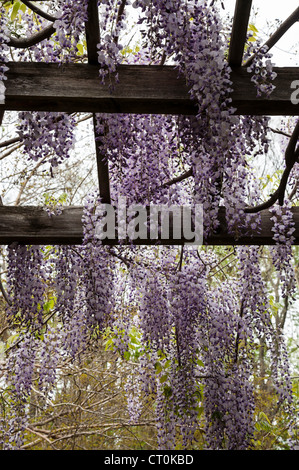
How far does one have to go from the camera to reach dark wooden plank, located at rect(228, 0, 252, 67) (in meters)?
1.62

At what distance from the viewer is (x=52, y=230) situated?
278 cm

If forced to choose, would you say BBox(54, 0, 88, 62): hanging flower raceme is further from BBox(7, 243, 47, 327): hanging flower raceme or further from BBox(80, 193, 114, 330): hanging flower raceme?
BBox(7, 243, 47, 327): hanging flower raceme

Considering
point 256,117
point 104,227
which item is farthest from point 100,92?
point 104,227

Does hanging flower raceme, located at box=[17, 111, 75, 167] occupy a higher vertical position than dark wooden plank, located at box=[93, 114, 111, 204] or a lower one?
higher

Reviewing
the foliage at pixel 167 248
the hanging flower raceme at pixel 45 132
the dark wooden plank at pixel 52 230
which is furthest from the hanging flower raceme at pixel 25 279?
the hanging flower raceme at pixel 45 132

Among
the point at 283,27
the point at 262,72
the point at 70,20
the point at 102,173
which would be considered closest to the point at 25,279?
the point at 102,173

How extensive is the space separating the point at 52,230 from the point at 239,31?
1518 millimetres

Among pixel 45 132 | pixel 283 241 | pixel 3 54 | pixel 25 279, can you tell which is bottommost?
pixel 25 279

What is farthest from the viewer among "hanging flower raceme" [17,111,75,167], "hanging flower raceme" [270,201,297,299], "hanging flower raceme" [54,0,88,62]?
"hanging flower raceme" [270,201,297,299]

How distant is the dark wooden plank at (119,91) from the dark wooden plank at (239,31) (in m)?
0.04

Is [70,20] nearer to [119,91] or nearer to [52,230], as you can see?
[119,91]

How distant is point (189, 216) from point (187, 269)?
0.70m

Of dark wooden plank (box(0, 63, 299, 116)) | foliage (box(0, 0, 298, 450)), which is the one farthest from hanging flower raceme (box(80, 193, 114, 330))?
dark wooden plank (box(0, 63, 299, 116))

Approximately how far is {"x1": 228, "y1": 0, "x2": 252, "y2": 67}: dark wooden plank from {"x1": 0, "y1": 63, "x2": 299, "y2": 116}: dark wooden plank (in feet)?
0.14
